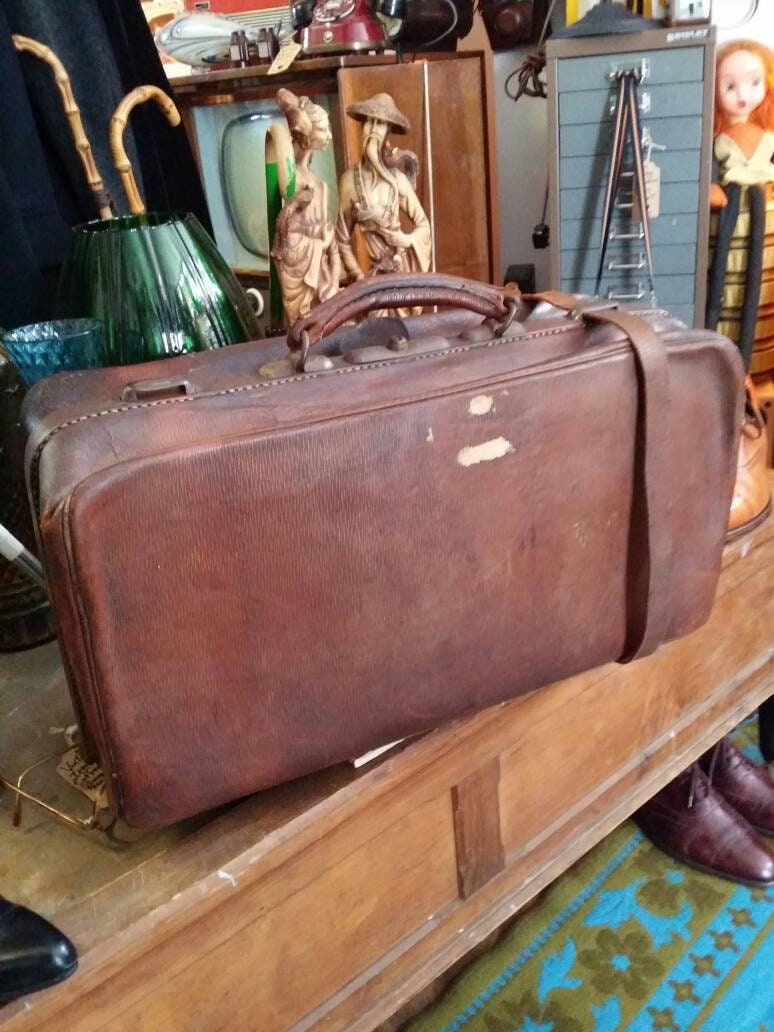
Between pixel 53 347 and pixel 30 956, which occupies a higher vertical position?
pixel 53 347

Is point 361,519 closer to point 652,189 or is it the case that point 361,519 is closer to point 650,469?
point 650,469

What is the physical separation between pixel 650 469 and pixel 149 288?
17.4 inches

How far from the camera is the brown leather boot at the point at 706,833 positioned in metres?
1.11

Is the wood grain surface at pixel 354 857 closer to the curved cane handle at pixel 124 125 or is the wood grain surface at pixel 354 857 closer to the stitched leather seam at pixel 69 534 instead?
the stitched leather seam at pixel 69 534

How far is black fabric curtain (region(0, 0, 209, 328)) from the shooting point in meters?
0.90

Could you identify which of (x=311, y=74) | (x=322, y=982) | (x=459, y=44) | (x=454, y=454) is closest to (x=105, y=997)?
(x=322, y=982)

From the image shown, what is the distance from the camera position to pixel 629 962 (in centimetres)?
103

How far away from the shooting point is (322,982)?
2.22 feet

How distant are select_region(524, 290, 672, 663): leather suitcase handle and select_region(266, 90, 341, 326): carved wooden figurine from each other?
0.65 feet

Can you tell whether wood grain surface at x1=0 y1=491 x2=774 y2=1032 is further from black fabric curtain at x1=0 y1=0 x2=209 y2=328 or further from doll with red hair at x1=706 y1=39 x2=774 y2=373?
doll with red hair at x1=706 y1=39 x2=774 y2=373

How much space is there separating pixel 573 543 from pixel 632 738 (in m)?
0.34

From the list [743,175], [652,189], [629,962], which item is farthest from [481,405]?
[743,175]

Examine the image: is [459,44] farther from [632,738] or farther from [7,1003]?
[7,1003]

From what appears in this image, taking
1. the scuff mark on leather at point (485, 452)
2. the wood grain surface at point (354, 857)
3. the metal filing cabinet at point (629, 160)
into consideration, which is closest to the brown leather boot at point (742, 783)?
the wood grain surface at point (354, 857)
